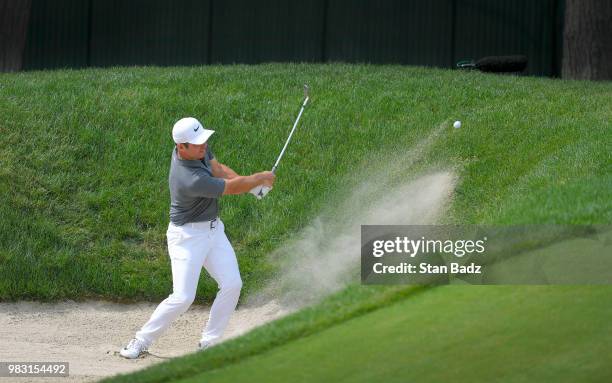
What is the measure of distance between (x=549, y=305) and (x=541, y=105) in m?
7.35

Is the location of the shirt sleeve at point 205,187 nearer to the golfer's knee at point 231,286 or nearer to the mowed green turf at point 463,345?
the golfer's knee at point 231,286

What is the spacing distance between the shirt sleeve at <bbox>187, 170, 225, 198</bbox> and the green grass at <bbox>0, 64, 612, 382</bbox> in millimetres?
1255

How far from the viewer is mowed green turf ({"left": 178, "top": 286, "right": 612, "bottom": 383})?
Result: 734cm

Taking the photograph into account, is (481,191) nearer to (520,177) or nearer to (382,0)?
(520,177)

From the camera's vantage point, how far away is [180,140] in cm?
949

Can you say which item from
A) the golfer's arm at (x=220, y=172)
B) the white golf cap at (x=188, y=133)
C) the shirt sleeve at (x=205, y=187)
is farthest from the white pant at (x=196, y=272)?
the white golf cap at (x=188, y=133)

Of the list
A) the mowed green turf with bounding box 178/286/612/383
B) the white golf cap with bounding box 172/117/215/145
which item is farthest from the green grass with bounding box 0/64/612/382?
the white golf cap with bounding box 172/117/215/145

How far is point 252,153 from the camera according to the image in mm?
14430

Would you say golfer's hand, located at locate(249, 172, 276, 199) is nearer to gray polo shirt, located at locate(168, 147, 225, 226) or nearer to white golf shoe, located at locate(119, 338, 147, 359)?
gray polo shirt, located at locate(168, 147, 225, 226)

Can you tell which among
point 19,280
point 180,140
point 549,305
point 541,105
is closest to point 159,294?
point 19,280

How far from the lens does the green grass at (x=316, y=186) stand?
791 cm

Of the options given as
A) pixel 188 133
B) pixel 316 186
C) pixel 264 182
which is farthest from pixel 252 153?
pixel 188 133

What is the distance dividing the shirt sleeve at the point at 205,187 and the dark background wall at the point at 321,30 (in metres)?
11.7

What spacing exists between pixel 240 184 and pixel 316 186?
413cm
